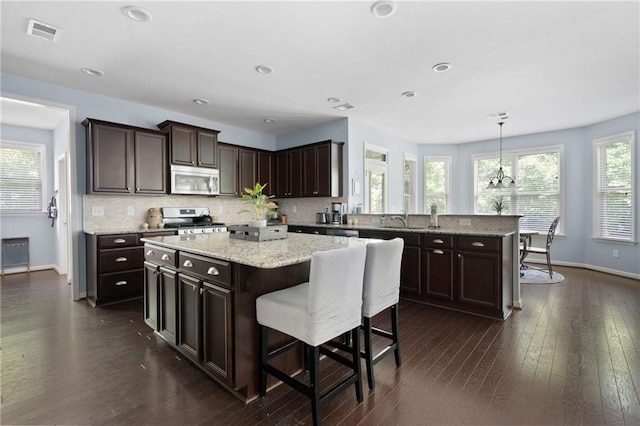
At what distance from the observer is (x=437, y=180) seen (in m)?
7.96

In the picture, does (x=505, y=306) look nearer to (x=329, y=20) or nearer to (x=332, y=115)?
(x=329, y=20)

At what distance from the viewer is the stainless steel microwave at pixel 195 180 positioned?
4703 millimetres

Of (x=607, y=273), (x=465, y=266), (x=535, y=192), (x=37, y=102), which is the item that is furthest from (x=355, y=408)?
(x=535, y=192)

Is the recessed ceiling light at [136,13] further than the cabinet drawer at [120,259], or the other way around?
the cabinet drawer at [120,259]

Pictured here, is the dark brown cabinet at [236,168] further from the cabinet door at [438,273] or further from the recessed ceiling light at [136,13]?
the cabinet door at [438,273]

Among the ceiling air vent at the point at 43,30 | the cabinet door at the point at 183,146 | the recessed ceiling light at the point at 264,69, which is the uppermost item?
the recessed ceiling light at the point at 264,69

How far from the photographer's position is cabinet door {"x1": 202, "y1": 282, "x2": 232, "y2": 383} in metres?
1.92

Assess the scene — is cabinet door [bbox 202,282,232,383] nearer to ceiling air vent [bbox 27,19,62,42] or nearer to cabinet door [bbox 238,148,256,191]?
ceiling air vent [bbox 27,19,62,42]

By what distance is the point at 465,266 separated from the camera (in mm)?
3561

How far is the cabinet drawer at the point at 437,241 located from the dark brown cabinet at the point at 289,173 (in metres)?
2.70

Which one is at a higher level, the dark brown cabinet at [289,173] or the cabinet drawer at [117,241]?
the dark brown cabinet at [289,173]

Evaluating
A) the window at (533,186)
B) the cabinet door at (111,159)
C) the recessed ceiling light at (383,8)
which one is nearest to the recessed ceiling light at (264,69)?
the recessed ceiling light at (383,8)

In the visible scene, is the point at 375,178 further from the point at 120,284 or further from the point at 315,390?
the point at 315,390

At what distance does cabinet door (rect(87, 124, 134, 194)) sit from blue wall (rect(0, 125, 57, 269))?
319cm
